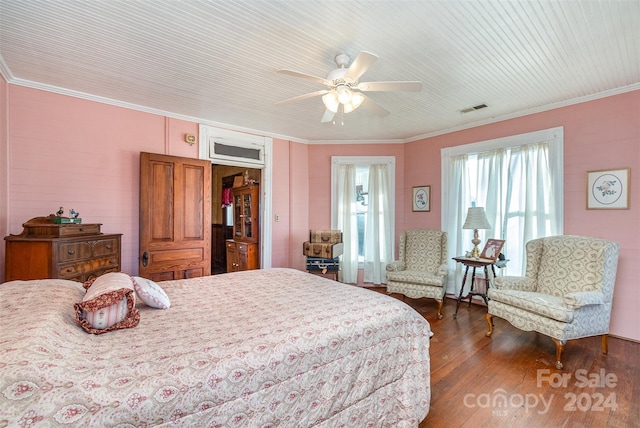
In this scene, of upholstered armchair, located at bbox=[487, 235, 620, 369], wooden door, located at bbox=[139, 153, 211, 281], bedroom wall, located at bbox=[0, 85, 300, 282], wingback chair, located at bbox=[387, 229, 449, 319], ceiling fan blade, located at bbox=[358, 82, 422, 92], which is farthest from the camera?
wingback chair, located at bbox=[387, 229, 449, 319]

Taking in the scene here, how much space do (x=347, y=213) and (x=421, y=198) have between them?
1.27m

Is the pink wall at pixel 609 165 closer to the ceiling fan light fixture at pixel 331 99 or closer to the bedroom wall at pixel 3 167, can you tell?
the ceiling fan light fixture at pixel 331 99

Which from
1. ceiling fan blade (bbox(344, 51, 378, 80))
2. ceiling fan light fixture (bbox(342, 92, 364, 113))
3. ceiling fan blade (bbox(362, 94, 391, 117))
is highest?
ceiling fan blade (bbox(344, 51, 378, 80))

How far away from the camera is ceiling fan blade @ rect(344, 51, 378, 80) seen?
1.81 meters

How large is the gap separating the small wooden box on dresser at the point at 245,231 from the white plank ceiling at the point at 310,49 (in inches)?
65.2

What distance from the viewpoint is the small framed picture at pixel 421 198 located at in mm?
4742

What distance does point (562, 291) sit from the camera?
9.61ft

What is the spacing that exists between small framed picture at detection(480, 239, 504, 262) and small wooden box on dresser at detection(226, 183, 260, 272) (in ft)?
10.8

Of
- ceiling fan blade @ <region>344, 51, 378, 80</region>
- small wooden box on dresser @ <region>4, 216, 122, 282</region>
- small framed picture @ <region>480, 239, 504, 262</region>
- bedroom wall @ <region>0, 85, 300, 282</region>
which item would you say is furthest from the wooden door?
small framed picture @ <region>480, 239, 504, 262</region>

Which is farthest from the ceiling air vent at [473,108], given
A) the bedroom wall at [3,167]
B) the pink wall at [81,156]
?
the bedroom wall at [3,167]

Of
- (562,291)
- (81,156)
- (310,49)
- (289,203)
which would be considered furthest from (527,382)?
(81,156)

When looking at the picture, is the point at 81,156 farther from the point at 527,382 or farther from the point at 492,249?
the point at 492,249

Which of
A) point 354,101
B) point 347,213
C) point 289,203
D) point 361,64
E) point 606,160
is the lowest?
point 347,213

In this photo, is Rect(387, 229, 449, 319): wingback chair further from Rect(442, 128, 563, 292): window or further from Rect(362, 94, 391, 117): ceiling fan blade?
Rect(362, 94, 391, 117): ceiling fan blade
